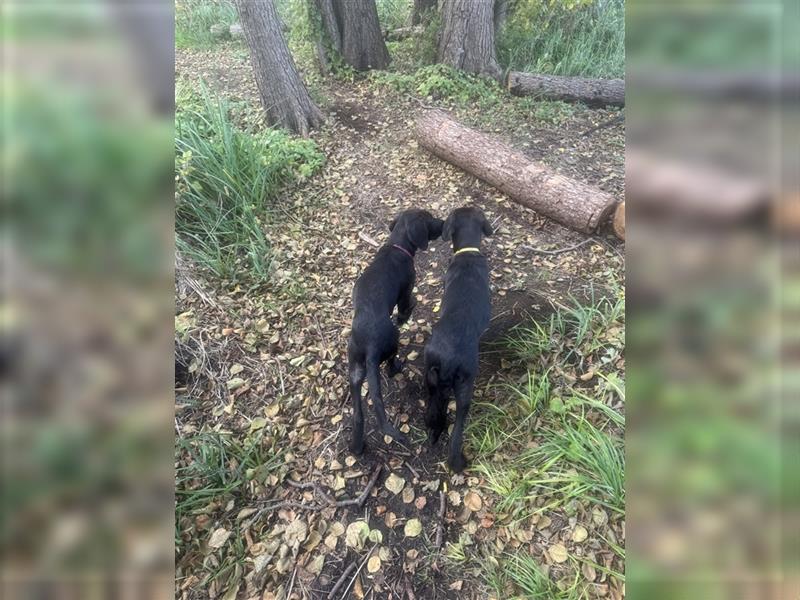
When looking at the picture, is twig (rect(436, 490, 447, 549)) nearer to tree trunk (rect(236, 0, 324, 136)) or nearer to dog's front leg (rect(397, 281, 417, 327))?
dog's front leg (rect(397, 281, 417, 327))

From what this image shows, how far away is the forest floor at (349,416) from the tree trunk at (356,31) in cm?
278

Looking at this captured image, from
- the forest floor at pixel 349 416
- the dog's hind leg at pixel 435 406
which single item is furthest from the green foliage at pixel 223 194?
the dog's hind leg at pixel 435 406

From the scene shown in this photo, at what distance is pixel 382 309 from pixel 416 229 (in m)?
0.95

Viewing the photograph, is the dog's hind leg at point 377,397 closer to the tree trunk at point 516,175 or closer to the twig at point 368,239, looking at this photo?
the twig at point 368,239

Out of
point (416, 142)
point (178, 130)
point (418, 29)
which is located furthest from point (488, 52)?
point (178, 130)

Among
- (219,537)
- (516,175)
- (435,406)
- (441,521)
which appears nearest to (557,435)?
(435,406)

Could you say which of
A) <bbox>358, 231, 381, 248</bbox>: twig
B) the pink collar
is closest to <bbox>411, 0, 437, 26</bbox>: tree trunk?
<bbox>358, 231, 381, 248</bbox>: twig

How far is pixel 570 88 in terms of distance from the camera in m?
6.32

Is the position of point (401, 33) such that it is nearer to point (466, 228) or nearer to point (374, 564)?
point (466, 228)

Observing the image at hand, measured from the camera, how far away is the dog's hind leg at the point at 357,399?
289cm

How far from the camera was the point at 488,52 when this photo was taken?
6762 mm

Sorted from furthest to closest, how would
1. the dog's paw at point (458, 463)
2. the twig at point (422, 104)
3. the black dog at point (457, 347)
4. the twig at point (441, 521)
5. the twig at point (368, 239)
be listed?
1. the twig at point (422, 104)
2. the twig at point (368, 239)
3. the dog's paw at point (458, 463)
4. the black dog at point (457, 347)
5. the twig at point (441, 521)
